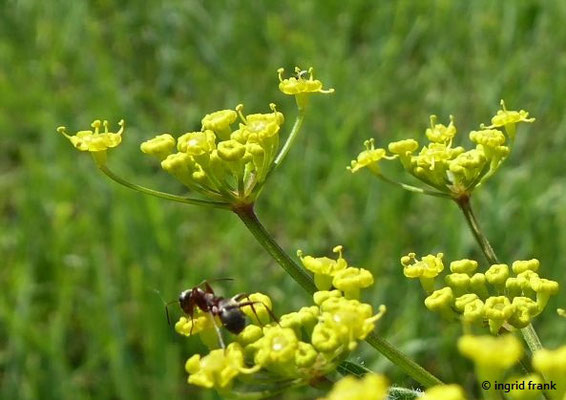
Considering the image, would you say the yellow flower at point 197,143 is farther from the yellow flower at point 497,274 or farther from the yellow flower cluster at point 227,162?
the yellow flower at point 497,274

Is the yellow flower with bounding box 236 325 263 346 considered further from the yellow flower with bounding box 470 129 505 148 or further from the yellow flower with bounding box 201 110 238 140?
the yellow flower with bounding box 470 129 505 148

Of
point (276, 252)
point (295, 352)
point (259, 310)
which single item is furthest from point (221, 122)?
point (295, 352)

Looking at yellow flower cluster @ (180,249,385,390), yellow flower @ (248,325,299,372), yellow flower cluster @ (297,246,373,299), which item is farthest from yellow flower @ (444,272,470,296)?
yellow flower @ (248,325,299,372)

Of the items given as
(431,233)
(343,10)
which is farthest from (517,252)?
(343,10)

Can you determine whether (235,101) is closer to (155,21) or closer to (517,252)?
(155,21)

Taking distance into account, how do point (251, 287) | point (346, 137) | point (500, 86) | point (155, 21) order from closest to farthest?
point (251, 287) → point (346, 137) → point (500, 86) → point (155, 21)

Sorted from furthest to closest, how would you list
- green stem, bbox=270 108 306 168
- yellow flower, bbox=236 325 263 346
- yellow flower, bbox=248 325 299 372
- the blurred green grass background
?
the blurred green grass background, green stem, bbox=270 108 306 168, yellow flower, bbox=236 325 263 346, yellow flower, bbox=248 325 299 372

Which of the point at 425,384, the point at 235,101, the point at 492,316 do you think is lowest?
the point at 235,101
